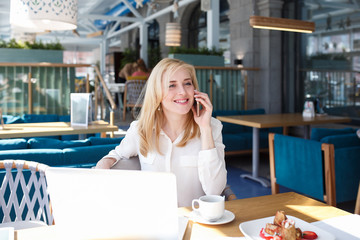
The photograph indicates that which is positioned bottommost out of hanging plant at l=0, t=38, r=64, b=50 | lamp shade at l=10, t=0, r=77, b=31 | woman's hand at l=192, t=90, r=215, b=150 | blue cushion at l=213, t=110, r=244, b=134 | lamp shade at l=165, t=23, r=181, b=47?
blue cushion at l=213, t=110, r=244, b=134

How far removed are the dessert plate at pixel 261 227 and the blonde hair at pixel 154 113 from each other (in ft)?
2.15

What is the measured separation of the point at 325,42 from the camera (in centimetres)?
648

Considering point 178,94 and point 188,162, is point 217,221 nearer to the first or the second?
point 188,162

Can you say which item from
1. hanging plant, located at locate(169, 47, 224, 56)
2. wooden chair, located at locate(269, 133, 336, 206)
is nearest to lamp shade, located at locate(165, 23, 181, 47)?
hanging plant, located at locate(169, 47, 224, 56)

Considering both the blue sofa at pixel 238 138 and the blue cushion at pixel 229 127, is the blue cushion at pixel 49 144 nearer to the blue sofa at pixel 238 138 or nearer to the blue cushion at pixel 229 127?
the blue sofa at pixel 238 138

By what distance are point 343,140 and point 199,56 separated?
14.2 ft

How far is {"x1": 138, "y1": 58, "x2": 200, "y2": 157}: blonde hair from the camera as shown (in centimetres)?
172

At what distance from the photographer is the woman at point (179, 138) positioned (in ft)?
5.41

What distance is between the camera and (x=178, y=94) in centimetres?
172

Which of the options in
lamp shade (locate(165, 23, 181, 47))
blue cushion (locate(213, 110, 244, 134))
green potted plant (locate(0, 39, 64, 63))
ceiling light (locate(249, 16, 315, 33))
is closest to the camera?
ceiling light (locate(249, 16, 315, 33))

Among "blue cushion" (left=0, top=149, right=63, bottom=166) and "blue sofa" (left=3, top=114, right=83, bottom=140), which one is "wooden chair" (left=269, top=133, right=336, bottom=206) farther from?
"blue sofa" (left=3, top=114, right=83, bottom=140)

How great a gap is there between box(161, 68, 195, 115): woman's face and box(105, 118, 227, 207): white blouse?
13cm

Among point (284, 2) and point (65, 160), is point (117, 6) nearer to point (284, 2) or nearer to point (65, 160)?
point (284, 2)

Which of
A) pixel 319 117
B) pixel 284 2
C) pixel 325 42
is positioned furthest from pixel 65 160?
pixel 284 2
